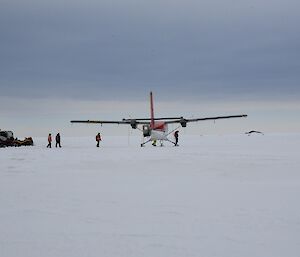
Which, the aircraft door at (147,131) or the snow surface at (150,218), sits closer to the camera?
the snow surface at (150,218)

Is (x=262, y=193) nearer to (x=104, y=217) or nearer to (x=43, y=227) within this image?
(x=104, y=217)

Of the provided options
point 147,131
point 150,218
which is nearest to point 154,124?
point 147,131

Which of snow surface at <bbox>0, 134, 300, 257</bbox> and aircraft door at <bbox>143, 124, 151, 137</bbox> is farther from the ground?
aircraft door at <bbox>143, 124, 151, 137</bbox>

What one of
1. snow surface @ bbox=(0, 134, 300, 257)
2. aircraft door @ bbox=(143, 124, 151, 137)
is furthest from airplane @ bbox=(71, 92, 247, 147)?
snow surface @ bbox=(0, 134, 300, 257)

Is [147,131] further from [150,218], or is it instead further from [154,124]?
[150,218]

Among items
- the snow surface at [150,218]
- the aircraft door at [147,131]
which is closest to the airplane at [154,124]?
the aircraft door at [147,131]

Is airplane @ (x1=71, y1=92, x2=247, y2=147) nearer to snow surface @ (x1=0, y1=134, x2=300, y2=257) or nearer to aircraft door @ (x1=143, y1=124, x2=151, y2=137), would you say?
aircraft door @ (x1=143, y1=124, x2=151, y2=137)

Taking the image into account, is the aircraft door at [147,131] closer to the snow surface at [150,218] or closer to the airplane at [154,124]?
the airplane at [154,124]

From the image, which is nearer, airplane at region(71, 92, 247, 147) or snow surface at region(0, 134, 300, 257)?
snow surface at region(0, 134, 300, 257)

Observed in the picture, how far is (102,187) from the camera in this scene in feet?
33.0

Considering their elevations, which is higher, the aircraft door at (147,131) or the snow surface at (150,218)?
the aircraft door at (147,131)

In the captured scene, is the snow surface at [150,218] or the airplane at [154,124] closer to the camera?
the snow surface at [150,218]

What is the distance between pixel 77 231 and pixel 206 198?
344 cm

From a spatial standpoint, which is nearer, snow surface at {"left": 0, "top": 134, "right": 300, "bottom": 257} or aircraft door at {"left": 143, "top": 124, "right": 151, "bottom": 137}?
snow surface at {"left": 0, "top": 134, "right": 300, "bottom": 257}
